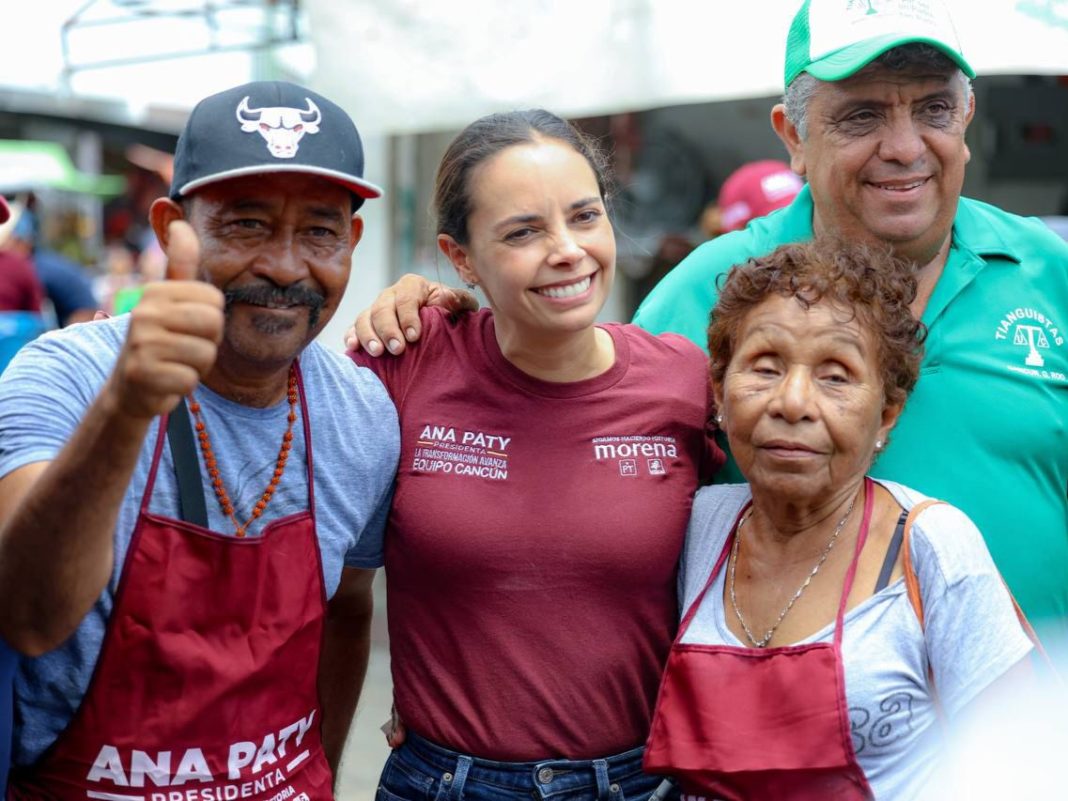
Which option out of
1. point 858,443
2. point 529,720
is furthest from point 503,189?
point 529,720

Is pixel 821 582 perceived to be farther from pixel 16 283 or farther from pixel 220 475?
pixel 16 283

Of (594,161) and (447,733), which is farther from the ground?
(594,161)

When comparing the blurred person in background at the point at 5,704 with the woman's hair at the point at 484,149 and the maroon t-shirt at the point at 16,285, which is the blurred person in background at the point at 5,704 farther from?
the maroon t-shirt at the point at 16,285

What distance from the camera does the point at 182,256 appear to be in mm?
1632

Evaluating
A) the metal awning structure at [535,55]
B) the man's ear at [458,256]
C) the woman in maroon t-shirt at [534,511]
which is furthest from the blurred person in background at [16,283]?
the woman in maroon t-shirt at [534,511]

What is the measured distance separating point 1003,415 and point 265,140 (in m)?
1.38

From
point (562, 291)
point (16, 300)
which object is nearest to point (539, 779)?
point (562, 291)

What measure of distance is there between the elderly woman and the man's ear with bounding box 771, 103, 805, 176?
391 millimetres

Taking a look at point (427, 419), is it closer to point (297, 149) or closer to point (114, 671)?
point (297, 149)

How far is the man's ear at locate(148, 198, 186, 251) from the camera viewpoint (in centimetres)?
213

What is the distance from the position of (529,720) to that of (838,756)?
1.93 feet

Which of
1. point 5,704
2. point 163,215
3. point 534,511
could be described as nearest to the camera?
point 5,704

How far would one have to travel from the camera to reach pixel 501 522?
2.27 metres

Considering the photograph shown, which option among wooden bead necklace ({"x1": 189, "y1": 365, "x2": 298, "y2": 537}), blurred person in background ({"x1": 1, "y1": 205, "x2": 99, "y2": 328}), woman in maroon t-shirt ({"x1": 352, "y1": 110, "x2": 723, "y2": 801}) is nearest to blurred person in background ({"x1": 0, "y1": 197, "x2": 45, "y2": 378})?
blurred person in background ({"x1": 1, "y1": 205, "x2": 99, "y2": 328})
